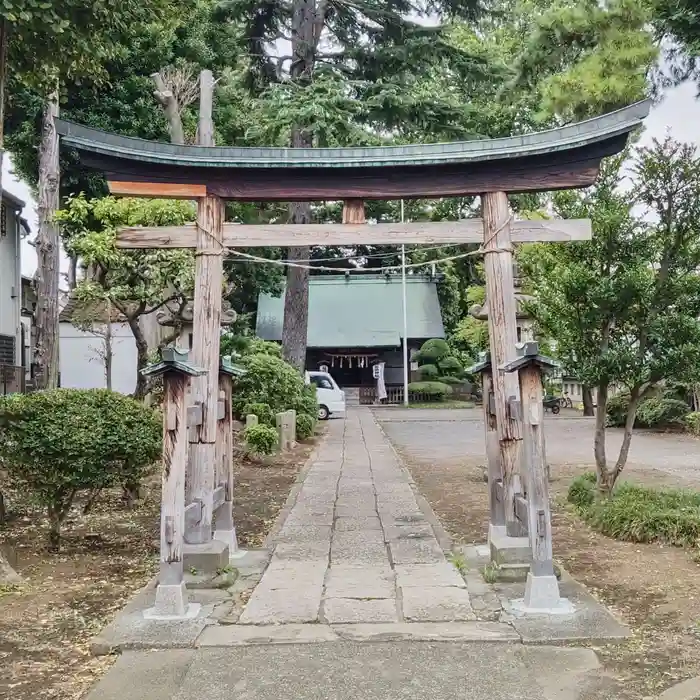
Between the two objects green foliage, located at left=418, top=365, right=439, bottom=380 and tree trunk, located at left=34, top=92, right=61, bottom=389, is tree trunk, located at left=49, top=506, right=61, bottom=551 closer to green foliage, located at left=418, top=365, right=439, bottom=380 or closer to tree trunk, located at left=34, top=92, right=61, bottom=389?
tree trunk, located at left=34, top=92, right=61, bottom=389

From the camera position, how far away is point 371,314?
37.5 meters

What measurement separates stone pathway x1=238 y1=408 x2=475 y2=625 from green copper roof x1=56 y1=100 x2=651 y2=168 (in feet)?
12.3

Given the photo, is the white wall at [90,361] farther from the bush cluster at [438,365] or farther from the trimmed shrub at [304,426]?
the bush cluster at [438,365]

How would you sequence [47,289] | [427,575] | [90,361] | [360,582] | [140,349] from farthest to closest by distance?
[90,361] → [47,289] → [140,349] → [427,575] → [360,582]

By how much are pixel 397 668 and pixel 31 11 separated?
19.9 feet

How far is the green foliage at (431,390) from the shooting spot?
111 ft

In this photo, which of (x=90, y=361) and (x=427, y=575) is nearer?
(x=427, y=575)

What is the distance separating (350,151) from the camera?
7.16 m

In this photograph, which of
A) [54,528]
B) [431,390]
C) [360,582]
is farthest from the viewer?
[431,390]

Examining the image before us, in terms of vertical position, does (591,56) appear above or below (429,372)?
above

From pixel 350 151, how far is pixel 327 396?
19.2 metres

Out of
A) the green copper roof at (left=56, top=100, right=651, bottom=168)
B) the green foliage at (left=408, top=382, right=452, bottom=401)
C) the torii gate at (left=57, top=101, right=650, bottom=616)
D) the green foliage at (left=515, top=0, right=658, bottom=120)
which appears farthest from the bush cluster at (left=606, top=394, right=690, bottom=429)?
the green copper roof at (left=56, top=100, right=651, bottom=168)

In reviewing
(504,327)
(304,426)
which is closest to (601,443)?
(504,327)

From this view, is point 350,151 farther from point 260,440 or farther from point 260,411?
point 260,411
